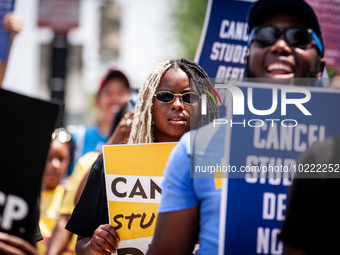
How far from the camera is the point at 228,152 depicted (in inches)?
66.9

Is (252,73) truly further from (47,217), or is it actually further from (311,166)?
(47,217)

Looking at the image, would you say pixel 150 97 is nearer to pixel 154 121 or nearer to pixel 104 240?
pixel 154 121

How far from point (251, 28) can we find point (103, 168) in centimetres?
129

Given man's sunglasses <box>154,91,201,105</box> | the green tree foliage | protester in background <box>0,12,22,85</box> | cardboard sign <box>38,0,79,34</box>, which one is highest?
the green tree foliage

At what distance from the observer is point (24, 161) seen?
1.78 metres

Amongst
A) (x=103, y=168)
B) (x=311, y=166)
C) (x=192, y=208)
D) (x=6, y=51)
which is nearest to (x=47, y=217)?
(x=6, y=51)

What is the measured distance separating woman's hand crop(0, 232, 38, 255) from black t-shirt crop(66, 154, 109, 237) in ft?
2.17

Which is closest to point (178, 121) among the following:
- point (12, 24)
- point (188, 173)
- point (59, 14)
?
point (188, 173)

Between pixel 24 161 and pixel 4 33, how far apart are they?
2.58m

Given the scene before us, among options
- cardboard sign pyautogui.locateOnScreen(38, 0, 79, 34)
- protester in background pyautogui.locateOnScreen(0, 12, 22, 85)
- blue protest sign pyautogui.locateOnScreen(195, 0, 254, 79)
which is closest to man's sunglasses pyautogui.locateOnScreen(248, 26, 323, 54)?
blue protest sign pyautogui.locateOnScreen(195, 0, 254, 79)

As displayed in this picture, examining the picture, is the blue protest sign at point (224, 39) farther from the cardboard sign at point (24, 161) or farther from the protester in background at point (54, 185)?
the cardboard sign at point (24, 161)

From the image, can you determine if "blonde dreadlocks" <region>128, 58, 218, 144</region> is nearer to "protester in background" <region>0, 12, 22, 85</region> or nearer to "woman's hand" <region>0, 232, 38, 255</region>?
"woman's hand" <region>0, 232, 38, 255</region>

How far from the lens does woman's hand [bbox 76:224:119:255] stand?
2217mm

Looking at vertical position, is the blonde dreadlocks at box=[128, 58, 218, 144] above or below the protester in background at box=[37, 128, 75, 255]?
above
